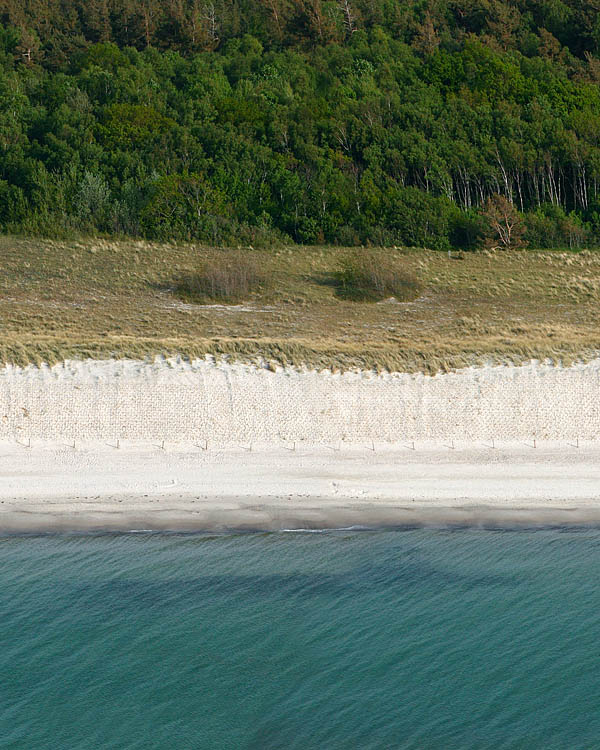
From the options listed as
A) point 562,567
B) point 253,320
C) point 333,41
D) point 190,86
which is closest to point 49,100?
point 190,86

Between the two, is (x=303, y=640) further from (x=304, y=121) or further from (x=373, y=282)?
(x=304, y=121)

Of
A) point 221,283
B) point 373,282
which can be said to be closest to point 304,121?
point 373,282

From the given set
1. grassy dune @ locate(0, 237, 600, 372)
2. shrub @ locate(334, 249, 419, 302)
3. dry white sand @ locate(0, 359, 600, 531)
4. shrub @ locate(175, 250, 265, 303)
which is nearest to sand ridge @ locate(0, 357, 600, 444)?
dry white sand @ locate(0, 359, 600, 531)

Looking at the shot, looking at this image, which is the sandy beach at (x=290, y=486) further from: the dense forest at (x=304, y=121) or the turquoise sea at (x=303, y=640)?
the dense forest at (x=304, y=121)

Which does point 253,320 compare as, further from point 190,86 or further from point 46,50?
point 46,50

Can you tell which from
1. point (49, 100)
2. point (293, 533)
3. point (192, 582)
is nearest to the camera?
point (192, 582)

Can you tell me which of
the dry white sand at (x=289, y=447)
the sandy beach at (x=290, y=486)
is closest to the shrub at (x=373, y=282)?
the dry white sand at (x=289, y=447)
